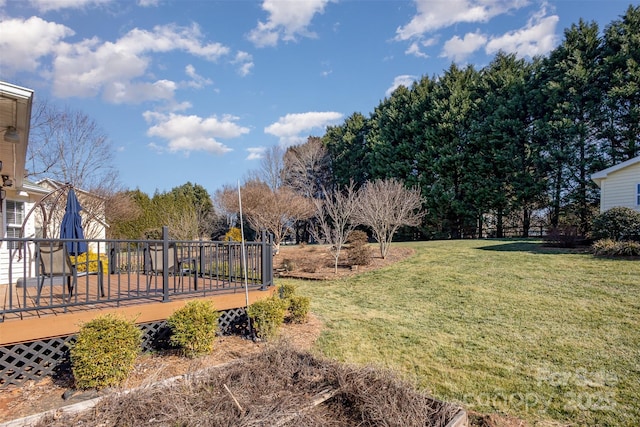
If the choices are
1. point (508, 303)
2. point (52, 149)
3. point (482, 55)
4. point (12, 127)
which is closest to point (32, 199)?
point (12, 127)

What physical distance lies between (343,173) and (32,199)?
22.2 m

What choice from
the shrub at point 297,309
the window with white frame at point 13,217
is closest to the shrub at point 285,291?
the shrub at point 297,309

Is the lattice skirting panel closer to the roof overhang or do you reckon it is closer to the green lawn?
the green lawn

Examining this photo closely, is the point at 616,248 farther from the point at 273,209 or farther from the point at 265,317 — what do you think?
the point at 273,209

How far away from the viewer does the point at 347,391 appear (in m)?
2.99

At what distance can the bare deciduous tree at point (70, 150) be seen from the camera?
1769 cm

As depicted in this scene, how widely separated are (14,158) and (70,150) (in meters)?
14.7

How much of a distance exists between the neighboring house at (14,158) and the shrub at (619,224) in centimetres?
1432

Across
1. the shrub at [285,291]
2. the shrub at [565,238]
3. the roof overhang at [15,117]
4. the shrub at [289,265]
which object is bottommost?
the shrub at [289,265]

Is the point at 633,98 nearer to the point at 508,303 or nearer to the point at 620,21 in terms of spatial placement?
the point at 620,21

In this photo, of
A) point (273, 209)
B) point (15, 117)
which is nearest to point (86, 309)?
point (15, 117)

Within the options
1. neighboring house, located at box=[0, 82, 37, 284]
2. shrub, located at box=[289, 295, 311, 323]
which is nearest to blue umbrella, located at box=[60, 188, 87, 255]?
neighboring house, located at box=[0, 82, 37, 284]

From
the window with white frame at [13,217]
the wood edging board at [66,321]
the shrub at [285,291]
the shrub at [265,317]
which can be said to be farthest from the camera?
the window with white frame at [13,217]

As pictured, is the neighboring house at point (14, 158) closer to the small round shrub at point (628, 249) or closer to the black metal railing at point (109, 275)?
the black metal railing at point (109, 275)
